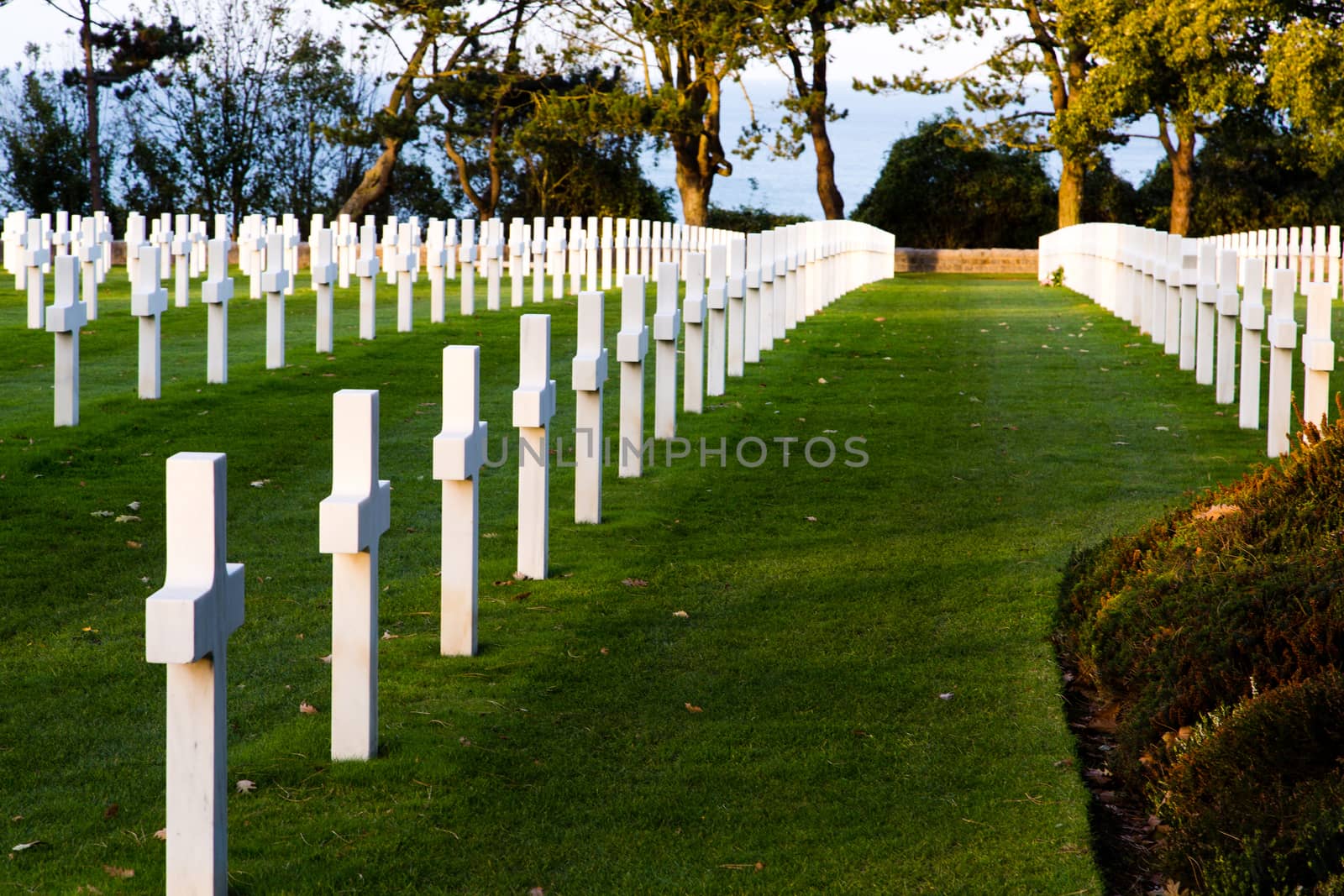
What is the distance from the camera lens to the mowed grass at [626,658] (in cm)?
427

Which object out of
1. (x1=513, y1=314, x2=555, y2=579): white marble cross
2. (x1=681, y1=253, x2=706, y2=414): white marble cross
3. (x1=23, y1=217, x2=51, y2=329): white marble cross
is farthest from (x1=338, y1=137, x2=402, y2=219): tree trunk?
(x1=513, y1=314, x2=555, y2=579): white marble cross

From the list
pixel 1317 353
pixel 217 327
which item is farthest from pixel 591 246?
pixel 1317 353

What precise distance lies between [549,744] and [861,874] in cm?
130

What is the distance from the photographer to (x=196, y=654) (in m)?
3.57

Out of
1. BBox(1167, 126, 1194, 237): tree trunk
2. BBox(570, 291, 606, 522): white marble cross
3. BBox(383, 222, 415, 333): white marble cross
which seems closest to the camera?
BBox(570, 291, 606, 522): white marble cross

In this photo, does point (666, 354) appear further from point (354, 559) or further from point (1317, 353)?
point (354, 559)

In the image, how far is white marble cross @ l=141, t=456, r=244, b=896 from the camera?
355 centimetres

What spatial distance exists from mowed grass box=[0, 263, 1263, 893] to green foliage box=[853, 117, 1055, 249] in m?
33.4

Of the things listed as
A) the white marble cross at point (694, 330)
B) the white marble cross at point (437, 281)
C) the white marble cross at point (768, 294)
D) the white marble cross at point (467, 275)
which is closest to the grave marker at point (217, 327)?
the white marble cross at point (694, 330)

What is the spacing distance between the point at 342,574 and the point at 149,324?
7.92 meters

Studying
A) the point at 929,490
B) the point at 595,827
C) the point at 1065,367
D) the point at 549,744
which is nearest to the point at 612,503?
the point at 929,490

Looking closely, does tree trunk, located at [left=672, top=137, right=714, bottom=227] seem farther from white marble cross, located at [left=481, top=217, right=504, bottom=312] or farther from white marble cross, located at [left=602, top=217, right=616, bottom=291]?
white marble cross, located at [left=481, top=217, right=504, bottom=312]

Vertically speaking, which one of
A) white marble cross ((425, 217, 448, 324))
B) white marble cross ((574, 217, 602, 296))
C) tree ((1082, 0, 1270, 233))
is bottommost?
white marble cross ((425, 217, 448, 324))

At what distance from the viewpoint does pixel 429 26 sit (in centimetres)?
3959
